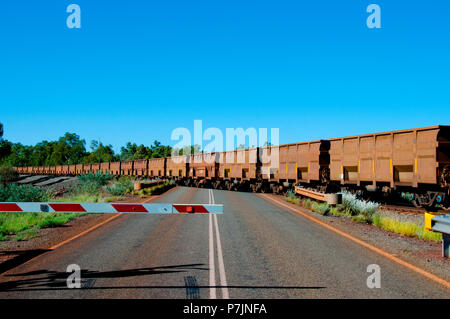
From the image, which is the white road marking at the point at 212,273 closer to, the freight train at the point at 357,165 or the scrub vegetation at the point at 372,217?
the scrub vegetation at the point at 372,217

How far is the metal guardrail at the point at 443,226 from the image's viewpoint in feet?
22.3

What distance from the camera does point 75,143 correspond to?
181750 mm

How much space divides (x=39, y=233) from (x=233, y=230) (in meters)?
5.67

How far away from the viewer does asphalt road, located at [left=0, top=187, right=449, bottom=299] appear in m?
4.96

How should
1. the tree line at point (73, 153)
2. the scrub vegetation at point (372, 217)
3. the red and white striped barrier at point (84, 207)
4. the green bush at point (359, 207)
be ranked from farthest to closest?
the tree line at point (73, 153) < the green bush at point (359, 207) < the scrub vegetation at point (372, 217) < the red and white striped barrier at point (84, 207)

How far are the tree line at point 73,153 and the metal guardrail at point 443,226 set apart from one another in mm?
105918

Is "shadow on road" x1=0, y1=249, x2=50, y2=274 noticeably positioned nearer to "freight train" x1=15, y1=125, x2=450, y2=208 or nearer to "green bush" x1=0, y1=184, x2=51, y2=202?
"green bush" x1=0, y1=184, x2=51, y2=202

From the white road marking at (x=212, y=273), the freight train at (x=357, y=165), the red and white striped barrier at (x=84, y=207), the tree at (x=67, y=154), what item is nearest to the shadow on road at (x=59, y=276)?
the white road marking at (x=212, y=273)

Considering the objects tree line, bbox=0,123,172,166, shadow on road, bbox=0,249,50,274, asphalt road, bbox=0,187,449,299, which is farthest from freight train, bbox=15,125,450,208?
tree line, bbox=0,123,172,166

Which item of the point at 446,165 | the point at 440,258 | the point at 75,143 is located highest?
the point at 75,143
